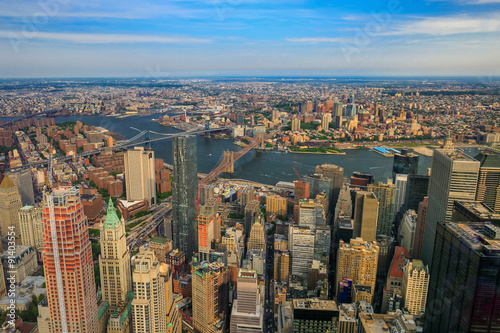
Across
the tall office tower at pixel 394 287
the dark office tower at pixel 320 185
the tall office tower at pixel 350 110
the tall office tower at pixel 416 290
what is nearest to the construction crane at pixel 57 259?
the tall office tower at pixel 394 287

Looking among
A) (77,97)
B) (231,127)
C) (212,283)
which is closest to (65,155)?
(77,97)

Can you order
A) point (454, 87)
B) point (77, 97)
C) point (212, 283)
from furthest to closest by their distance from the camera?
1. point (77, 97)
2. point (454, 87)
3. point (212, 283)

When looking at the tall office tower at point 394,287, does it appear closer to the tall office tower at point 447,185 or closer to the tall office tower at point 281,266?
the tall office tower at point 447,185

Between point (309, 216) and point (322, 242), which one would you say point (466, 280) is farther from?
point (309, 216)

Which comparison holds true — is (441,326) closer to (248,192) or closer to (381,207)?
(381,207)

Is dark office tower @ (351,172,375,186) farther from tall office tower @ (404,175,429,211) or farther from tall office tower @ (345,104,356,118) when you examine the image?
tall office tower @ (345,104,356,118)

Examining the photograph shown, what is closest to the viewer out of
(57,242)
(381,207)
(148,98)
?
(57,242)
